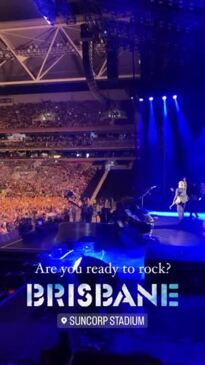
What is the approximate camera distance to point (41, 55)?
20.3 metres

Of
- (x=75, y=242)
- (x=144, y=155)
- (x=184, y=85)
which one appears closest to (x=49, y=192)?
(x=144, y=155)

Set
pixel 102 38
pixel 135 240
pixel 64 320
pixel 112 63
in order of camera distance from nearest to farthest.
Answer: pixel 64 320, pixel 135 240, pixel 102 38, pixel 112 63

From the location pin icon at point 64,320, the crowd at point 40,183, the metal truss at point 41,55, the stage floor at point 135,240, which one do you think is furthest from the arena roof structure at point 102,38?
the location pin icon at point 64,320

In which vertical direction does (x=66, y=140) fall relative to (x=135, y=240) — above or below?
above

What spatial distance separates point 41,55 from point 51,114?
4739mm

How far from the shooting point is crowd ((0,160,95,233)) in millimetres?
18344

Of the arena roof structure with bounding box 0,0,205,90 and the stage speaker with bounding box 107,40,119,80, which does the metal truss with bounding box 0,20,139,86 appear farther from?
the stage speaker with bounding box 107,40,119,80

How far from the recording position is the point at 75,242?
7582mm

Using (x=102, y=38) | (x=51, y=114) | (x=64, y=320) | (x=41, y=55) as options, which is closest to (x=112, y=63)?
(x=102, y=38)

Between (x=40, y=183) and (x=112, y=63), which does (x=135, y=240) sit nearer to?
(x=112, y=63)

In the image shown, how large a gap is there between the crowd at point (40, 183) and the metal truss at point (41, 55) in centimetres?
476

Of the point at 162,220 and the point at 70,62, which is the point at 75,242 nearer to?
the point at 162,220

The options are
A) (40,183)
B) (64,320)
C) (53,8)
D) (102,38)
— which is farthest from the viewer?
(40,183)

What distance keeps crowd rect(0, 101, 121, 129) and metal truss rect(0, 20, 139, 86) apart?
2.90 metres
